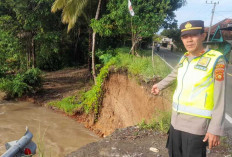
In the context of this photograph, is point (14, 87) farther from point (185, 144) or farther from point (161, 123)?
point (185, 144)

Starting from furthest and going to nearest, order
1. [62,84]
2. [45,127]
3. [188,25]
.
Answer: [62,84] < [45,127] < [188,25]

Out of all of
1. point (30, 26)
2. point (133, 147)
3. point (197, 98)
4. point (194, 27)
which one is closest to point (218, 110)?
point (197, 98)

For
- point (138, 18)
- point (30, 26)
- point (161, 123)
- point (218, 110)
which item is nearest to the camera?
point (218, 110)

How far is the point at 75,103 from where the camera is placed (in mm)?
11102

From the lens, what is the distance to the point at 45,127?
949 centimetres

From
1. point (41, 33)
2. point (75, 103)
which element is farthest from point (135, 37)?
Result: point (41, 33)

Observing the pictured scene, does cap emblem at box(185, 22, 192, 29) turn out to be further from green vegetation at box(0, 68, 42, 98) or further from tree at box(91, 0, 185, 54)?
green vegetation at box(0, 68, 42, 98)

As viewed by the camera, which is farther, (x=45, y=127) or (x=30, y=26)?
(x=30, y=26)

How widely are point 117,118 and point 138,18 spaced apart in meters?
4.31

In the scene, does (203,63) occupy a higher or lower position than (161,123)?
higher

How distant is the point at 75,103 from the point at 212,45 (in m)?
8.00

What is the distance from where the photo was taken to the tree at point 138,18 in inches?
365

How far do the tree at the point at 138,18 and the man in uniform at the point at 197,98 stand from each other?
23.5 ft

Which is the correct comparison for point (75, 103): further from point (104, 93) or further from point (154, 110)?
point (154, 110)
